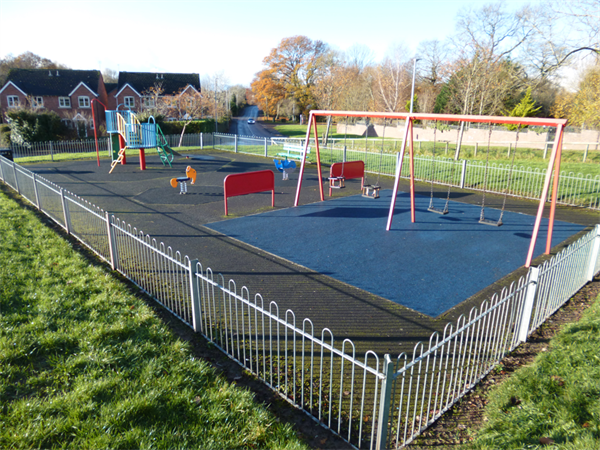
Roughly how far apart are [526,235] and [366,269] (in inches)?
198

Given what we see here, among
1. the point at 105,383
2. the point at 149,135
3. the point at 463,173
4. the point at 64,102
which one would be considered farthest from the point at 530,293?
the point at 64,102

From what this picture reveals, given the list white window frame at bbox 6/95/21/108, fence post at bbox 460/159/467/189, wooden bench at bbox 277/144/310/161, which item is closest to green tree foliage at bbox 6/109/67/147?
wooden bench at bbox 277/144/310/161

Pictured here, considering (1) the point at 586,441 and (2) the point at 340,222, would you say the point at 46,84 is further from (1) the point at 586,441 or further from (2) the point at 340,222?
(1) the point at 586,441

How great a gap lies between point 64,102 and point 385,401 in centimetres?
5687

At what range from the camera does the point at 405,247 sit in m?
9.38

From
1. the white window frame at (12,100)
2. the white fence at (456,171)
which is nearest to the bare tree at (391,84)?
the white fence at (456,171)

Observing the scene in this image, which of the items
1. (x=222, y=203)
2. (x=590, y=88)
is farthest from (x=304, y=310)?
(x=590, y=88)

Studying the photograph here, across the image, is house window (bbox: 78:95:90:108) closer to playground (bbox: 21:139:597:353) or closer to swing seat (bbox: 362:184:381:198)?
playground (bbox: 21:139:597:353)

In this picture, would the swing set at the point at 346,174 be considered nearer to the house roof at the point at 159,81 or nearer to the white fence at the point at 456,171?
the white fence at the point at 456,171

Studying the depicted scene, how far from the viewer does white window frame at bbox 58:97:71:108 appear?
49.4m

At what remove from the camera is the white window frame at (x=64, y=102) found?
49.4 metres

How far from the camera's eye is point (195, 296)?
5.61 metres

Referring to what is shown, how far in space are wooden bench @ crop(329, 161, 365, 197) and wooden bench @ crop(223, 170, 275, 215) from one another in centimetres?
254

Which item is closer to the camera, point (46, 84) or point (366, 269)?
point (366, 269)
